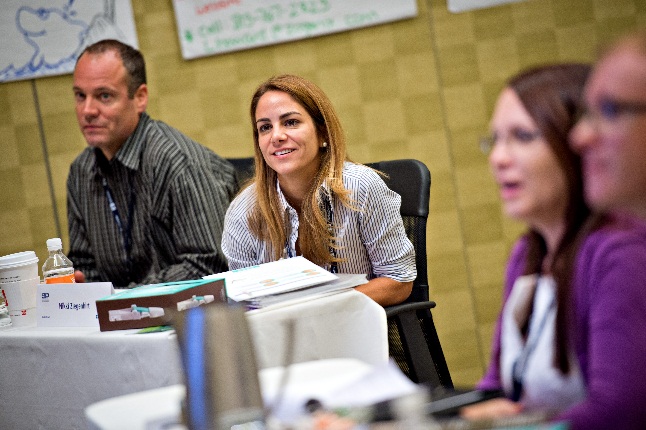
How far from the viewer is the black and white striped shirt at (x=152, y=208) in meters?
2.93

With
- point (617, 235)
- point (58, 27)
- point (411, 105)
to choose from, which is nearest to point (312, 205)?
point (617, 235)

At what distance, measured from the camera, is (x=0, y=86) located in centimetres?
400

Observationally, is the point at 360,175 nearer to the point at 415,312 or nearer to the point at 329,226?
the point at 329,226

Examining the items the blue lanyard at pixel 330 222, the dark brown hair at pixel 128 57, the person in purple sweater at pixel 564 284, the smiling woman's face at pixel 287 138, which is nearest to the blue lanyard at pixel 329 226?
the blue lanyard at pixel 330 222

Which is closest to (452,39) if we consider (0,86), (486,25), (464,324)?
(486,25)

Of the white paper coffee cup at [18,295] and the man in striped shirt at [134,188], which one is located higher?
the man in striped shirt at [134,188]

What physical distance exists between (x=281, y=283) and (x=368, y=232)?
0.58 metres

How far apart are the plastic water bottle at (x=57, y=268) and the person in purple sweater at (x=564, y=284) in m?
1.45

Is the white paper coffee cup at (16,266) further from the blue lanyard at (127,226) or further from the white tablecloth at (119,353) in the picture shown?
the blue lanyard at (127,226)

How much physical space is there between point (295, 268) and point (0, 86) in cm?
256

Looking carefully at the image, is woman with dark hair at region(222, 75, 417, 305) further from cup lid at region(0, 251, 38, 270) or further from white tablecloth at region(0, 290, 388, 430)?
cup lid at region(0, 251, 38, 270)

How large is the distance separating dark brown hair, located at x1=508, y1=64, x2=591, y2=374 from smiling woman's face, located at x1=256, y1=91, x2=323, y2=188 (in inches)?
58.2

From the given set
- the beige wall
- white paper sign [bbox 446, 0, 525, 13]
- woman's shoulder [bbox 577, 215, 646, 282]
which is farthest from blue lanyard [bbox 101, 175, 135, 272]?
woman's shoulder [bbox 577, 215, 646, 282]

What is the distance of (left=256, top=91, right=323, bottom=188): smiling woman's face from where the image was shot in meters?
2.57
